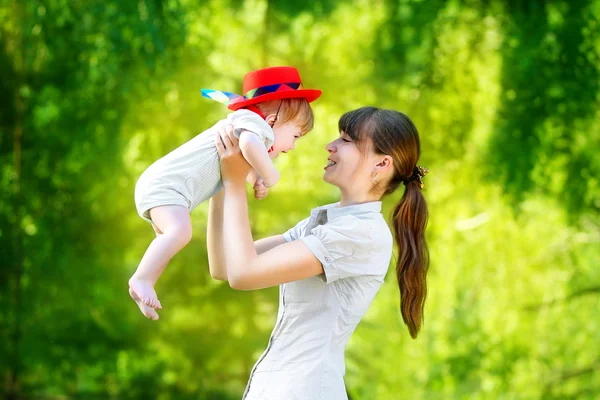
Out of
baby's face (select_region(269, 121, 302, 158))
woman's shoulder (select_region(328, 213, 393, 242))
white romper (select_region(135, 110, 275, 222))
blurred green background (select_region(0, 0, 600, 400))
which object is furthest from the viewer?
blurred green background (select_region(0, 0, 600, 400))

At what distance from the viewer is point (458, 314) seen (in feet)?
22.6

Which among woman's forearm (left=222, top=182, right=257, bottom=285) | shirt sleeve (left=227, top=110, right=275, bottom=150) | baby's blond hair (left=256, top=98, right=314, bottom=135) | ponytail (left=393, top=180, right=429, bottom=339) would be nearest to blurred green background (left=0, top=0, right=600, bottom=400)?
baby's blond hair (left=256, top=98, right=314, bottom=135)

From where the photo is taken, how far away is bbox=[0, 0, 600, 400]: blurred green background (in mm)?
5660

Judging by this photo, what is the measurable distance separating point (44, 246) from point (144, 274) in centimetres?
403

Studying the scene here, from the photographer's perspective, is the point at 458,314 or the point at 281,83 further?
the point at 458,314

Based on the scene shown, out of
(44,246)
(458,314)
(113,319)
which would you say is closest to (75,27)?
(44,246)

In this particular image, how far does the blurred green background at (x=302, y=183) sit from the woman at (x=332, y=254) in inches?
124

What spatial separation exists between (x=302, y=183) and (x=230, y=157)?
14.5 feet

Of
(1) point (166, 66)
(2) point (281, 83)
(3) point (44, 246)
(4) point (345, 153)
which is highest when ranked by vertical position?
(1) point (166, 66)

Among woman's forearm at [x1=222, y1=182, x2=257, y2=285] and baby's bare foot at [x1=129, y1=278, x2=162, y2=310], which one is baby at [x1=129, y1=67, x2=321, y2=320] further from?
woman's forearm at [x1=222, y1=182, x2=257, y2=285]

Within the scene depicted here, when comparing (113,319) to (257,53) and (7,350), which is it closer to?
(7,350)

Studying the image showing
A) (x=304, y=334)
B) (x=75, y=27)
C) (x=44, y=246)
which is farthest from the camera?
(x=44, y=246)

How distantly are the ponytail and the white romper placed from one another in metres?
0.33

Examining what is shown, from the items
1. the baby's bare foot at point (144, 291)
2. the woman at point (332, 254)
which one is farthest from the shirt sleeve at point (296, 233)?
the baby's bare foot at point (144, 291)
